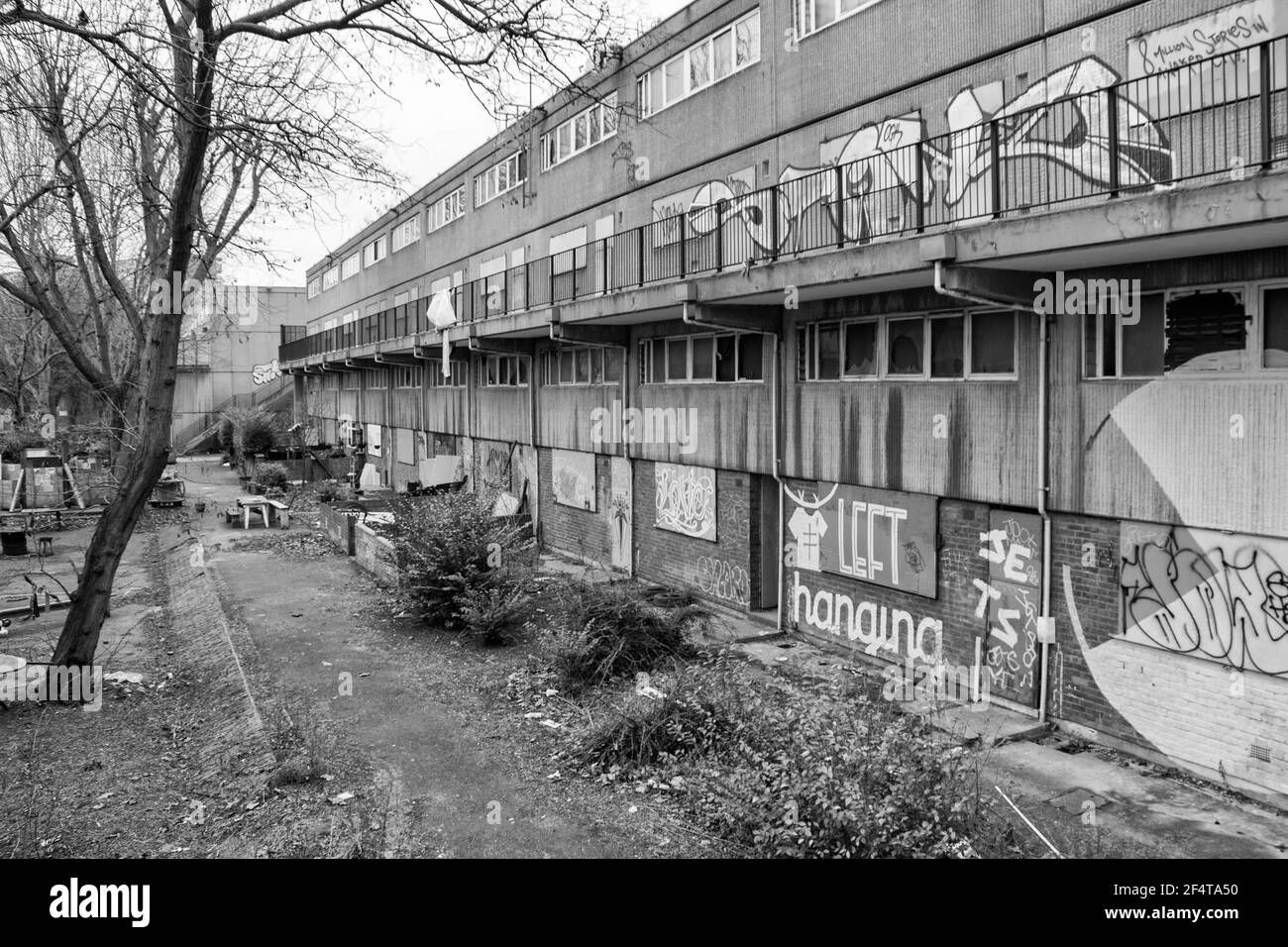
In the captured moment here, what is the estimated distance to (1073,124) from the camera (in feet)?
31.3

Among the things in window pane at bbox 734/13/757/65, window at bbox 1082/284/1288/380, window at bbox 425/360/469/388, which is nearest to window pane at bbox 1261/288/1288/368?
window at bbox 1082/284/1288/380

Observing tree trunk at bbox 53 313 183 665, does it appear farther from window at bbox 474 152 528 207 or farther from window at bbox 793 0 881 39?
window at bbox 474 152 528 207

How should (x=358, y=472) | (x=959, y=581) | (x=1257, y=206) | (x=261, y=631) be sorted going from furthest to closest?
(x=358, y=472) < (x=261, y=631) < (x=959, y=581) < (x=1257, y=206)

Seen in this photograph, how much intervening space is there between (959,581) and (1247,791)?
3.59 m

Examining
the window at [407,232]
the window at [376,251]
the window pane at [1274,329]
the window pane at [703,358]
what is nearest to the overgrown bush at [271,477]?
the window at [407,232]

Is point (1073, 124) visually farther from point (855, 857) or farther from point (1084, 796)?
point (855, 857)

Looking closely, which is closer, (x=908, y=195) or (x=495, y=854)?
(x=495, y=854)

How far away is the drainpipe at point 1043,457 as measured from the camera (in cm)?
963

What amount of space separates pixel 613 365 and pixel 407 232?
2081 cm

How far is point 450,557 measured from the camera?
14680 millimetres

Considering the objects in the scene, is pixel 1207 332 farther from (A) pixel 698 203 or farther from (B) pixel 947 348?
(A) pixel 698 203

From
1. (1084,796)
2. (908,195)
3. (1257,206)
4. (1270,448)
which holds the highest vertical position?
(908,195)

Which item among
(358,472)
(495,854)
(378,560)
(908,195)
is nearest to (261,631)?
(378,560)

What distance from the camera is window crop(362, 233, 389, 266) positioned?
130ft
